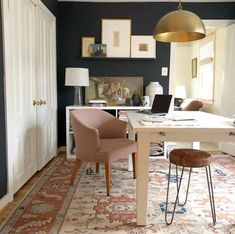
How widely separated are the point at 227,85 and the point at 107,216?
131 inches

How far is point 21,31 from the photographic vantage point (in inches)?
116

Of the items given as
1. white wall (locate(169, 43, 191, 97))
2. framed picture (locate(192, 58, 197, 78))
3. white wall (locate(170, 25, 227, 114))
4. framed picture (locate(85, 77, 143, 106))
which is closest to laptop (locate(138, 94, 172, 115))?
framed picture (locate(85, 77, 143, 106))

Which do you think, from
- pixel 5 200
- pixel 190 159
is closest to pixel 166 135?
pixel 190 159

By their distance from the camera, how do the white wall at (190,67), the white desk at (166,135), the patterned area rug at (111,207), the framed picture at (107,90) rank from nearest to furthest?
the white desk at (166,135), the patterned area rug at (111,207), the framed picture at (107,90), the white wall at (190,67)

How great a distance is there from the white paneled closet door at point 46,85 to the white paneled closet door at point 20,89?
0.65 feet

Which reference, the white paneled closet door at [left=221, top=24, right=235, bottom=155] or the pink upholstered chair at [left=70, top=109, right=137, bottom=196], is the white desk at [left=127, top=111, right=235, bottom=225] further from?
the white paneled closet door at [left=221, top=24, right=235, bottom=155]

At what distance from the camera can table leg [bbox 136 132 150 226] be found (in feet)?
6.68

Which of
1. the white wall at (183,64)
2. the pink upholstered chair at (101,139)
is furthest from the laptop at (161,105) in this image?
the white wall at (183,64)

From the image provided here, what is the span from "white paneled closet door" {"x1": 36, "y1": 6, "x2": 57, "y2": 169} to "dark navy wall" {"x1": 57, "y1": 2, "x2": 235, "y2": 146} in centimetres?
33

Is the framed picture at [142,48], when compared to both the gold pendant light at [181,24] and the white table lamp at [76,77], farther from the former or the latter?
the gold pendant light at [181,24]

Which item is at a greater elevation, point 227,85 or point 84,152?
point 227,85

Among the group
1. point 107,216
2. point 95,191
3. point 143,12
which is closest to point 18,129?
point 95,191

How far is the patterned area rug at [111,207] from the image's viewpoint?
211cm

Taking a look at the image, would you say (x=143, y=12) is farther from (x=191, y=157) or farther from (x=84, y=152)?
(x=191, y=157)
